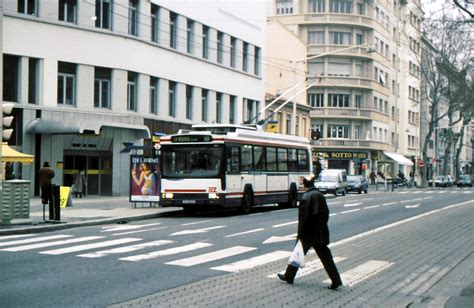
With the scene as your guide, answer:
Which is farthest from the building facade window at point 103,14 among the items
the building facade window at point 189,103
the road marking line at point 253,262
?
the road marking line at point 253,262

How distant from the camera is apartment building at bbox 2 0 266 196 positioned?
33250 millimetres

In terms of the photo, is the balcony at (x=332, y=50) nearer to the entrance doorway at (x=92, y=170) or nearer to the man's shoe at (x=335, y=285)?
the entrance doorway at (x=92, y=170)

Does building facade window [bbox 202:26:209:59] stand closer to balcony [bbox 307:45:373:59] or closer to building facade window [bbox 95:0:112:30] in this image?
building facade window [bbox 95:0:112:30]

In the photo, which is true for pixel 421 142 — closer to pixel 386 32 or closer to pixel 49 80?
pixel 386 32

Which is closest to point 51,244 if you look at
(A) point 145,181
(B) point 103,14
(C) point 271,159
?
(A) point 145,181

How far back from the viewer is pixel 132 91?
3919cm

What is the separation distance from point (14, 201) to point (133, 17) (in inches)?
848

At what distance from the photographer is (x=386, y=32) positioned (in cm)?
8788

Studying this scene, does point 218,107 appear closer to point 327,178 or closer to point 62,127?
point 327,178

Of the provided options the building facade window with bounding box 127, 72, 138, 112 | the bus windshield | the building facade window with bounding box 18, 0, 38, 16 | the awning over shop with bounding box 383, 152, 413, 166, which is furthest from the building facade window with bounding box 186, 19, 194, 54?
the awning over shop with bounding box 383, 152, 413, 166

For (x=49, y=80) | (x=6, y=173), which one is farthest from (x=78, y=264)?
(x=49, y=80)

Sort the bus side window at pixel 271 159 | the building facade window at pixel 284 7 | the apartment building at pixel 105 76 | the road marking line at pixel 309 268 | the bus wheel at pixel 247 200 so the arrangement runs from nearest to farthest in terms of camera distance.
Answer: the road marking line at pixel 309 268 → the bus wheel at pixel 247 200 → the bus side window at pixel 271 159 → the apartment building at pixel 105 76 → the building facade window at pixel 284 7

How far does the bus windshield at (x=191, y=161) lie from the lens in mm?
24812

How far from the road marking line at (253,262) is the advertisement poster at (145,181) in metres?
12.8
